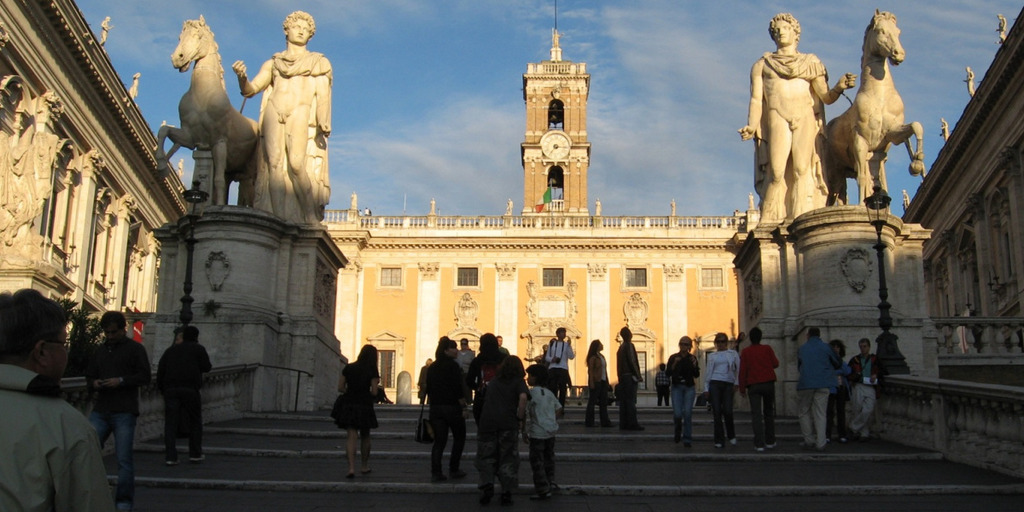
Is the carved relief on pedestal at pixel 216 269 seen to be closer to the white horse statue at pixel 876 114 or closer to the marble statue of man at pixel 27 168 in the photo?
the white horse statue at pixel 876 114

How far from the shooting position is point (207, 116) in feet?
64.8

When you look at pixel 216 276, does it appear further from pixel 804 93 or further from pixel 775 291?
pixel 804 93

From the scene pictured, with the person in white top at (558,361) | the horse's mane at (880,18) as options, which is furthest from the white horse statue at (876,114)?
the person in white top at (558,361)

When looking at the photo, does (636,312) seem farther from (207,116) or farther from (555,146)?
(207,116)

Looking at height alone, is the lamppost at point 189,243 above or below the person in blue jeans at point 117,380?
above

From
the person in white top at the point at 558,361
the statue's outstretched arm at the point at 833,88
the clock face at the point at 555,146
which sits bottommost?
the person in white top at the point at 558,361

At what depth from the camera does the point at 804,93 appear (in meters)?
19.7

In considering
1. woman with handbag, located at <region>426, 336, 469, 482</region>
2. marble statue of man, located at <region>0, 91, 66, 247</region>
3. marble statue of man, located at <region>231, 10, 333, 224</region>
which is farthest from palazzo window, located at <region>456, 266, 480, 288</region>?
woman with handbag, located at <region>426, 336, 469, 482</region>

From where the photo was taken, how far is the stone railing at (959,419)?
10.5m

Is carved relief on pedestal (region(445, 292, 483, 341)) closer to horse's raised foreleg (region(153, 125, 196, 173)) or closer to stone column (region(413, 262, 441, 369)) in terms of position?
stone column (region(413, 262, 441, 369))

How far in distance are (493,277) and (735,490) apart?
46.7m

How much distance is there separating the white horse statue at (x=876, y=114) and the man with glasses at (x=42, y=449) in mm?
16968

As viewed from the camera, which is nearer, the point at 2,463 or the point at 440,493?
the point at 2,463

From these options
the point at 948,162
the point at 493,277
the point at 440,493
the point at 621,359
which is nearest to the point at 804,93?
the point at 621,359
